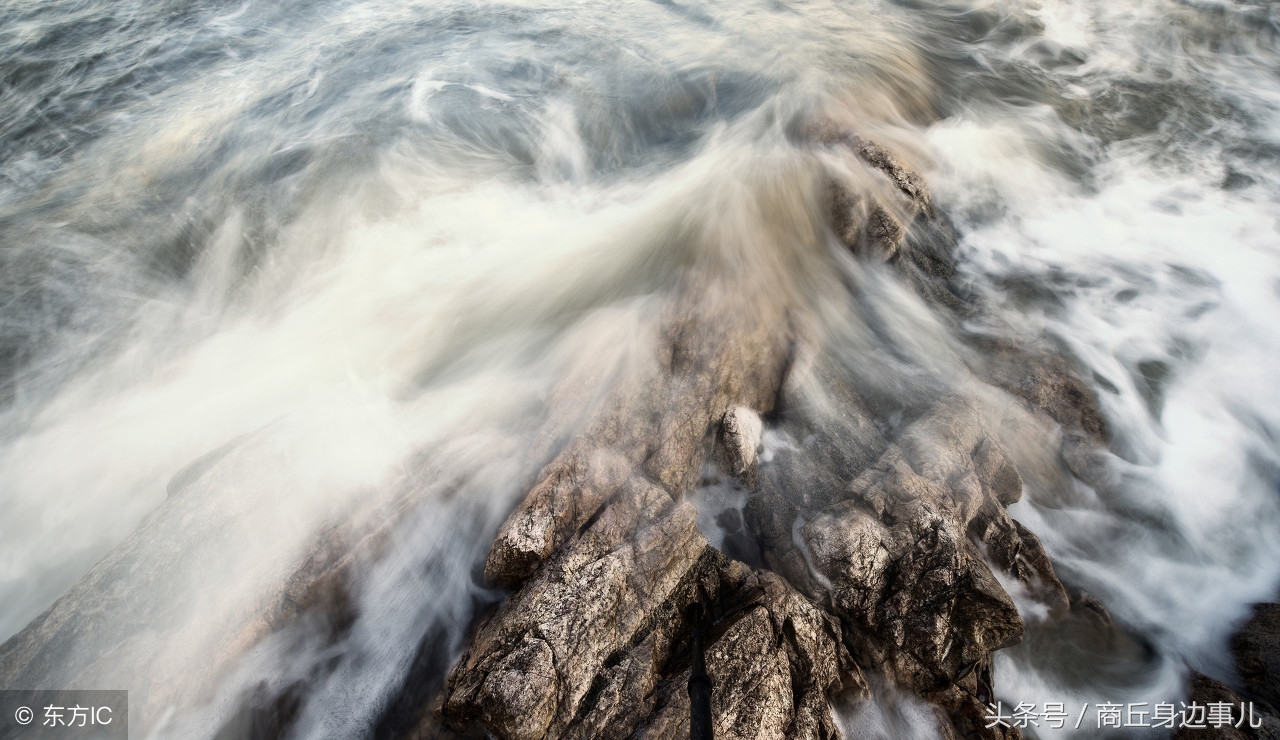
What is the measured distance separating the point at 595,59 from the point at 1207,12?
13234mm

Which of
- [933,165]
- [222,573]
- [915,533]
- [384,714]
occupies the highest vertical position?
[933,165]

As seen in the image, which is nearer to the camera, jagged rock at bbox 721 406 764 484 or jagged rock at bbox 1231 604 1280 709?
jagged rock at bbox 1231 604 1280 709

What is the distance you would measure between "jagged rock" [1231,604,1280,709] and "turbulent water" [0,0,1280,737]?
0.45ft

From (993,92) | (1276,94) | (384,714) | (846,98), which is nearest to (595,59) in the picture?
(846,98)

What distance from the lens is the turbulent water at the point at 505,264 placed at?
4746 millimetres

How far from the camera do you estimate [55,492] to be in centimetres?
564

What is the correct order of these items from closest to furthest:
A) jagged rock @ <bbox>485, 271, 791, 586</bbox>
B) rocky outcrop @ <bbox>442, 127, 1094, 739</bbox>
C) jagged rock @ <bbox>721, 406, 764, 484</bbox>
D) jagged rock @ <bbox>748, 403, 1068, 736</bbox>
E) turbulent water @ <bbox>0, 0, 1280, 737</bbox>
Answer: rocky outcrop @ <bbox>442, 127, 1094, 739</bbox> < jagged rock @ <bbox>748, 403, 1068, 736</bbox> < jagged rock @ <bbox>485, 271, 791, 586</bbox> < turbulent water @ <bbox>0, 0, 1280, 737</bbox> < jagged rock @ <bbox>721, 406, 764, 484</bbox>

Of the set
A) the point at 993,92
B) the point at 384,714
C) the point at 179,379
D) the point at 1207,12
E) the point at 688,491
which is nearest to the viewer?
the point at 384,714

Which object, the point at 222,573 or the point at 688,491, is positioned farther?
the point at 688,491

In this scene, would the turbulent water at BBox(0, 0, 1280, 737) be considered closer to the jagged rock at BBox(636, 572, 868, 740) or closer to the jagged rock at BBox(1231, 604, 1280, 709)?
the jagged rock at BBox(1231, 604, 1280, 709)

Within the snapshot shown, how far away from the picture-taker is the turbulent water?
4746mm

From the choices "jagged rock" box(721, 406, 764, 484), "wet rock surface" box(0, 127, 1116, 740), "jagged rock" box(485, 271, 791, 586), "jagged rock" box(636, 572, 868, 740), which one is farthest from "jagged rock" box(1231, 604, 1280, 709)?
"jagged rock" box(485, 271, 791, 586)

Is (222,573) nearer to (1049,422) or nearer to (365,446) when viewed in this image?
(365,446)

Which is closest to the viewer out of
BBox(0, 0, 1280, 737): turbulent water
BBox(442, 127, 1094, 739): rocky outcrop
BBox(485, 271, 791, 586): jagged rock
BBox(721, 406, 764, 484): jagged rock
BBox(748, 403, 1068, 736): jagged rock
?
BBox(442, 127, 1094, 739): rocky outcrop
